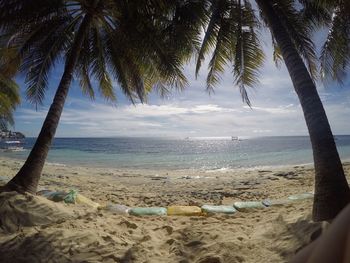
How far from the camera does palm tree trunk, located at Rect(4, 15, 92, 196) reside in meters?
5.44

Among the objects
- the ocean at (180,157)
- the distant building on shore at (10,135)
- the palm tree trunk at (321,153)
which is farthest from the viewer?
the distant building on shore at (10,135)

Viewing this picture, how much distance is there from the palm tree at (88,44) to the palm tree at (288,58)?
29.4 inches

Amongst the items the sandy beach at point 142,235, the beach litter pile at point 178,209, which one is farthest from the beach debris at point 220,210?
the sandy beach at point 142,235

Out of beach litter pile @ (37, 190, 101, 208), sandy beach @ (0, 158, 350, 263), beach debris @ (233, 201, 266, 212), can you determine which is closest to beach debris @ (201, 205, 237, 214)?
beach debris @ (233, 201, 266, 212)

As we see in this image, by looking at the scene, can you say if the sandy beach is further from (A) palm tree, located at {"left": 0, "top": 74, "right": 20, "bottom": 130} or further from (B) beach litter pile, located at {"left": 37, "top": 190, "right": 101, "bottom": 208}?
(A) palm tree, located at {"left": 0, "top": 74, "right": 20, "bottom": 130}

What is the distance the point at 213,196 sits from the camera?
9.44 meters

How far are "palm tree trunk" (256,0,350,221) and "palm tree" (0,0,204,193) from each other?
112 inches

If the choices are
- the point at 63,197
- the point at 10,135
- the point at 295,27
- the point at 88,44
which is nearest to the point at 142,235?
the point at 63,197

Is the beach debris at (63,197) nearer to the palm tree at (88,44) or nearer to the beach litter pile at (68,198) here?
the beach litter pile at (68,198)

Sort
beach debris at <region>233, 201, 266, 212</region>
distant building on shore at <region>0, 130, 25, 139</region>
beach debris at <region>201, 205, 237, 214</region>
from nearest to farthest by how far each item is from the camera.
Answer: beach debris at <region>201, 205, 237, 214</region> < beach debris at <region>233, 201, 266, 212</region> < distant building on shore at <region>0, 130, 25, 139</region>

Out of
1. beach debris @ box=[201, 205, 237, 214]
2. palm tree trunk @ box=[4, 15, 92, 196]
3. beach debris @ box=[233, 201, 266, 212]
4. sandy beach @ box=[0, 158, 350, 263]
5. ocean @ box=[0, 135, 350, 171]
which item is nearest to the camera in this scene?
sandy beach @ box=[0, 158, 350, 263]

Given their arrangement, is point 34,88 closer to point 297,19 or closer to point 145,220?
point 145,220

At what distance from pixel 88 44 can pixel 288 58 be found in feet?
19.1

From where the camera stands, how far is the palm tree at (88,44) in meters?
5.93
